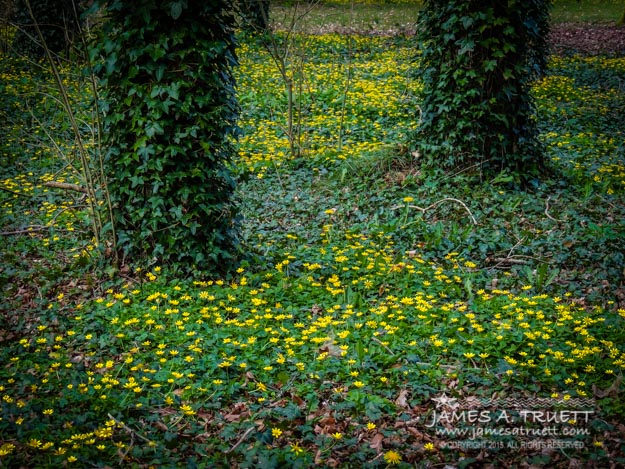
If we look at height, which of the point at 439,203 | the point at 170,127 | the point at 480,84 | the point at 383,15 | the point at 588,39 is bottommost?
the point at 439,203

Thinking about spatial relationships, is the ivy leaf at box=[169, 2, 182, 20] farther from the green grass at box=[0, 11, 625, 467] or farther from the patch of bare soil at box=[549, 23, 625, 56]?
the patch of bare soil at box=[549, 23, 625, 56]

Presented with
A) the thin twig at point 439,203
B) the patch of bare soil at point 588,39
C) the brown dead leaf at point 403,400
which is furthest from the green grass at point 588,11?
the brown dead leaf at point 403,400

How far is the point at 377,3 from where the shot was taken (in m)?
27.8

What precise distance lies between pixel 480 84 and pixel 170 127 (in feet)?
13.6

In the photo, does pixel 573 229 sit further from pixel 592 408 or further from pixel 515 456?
pixel 515 456

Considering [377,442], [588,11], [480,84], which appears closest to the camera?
[377,442]

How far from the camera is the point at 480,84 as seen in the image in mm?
7176

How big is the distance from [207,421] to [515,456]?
1.86 meters

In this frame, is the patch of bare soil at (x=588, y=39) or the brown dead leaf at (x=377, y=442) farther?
the patch of bare soil at (x=588, y=39)

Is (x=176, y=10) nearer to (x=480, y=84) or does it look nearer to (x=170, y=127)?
(x=170, y=127)

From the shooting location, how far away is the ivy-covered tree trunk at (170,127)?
192 inches

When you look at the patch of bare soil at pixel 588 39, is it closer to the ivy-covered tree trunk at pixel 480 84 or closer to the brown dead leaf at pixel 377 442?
the ivy-covered tree trunk at pixel 480 84

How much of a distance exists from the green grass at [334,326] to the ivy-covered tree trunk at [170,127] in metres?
0.37

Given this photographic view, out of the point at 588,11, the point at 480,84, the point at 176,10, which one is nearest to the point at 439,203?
the point at 480,84
